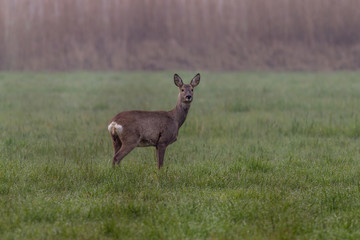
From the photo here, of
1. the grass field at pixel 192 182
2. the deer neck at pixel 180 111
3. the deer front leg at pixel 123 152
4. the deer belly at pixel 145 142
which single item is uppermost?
the deer neck at pixel 180 111

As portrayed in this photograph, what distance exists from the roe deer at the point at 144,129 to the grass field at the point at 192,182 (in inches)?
13.1

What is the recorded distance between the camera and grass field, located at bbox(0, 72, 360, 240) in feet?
19.0

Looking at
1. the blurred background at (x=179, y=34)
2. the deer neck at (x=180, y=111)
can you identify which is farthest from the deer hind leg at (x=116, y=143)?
the blurred background at (x=179, y=34)

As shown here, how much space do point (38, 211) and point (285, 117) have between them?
33.5 ft

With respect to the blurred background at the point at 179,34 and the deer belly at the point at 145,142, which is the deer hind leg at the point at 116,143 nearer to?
the deer belly at the point at 145,142

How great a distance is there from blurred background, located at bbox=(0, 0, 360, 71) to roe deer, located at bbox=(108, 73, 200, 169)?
60652 millimetres

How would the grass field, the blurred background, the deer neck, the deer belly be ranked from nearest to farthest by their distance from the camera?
1. the grass field
2. the deer belly
3. the deer neck
4. the blurred background

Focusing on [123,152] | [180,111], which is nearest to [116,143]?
[123,152]

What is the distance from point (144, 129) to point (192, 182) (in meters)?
1.23

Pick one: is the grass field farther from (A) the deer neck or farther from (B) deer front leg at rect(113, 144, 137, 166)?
(A) the deer neck

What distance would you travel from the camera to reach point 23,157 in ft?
30.3

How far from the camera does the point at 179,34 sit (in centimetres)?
7544

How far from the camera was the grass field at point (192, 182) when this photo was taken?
578cm

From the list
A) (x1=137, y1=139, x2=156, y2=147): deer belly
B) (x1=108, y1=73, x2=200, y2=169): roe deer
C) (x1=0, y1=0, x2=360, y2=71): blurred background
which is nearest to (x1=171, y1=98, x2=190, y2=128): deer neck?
(x1=108, y1=73, x2=200, y2=169): roe deer
